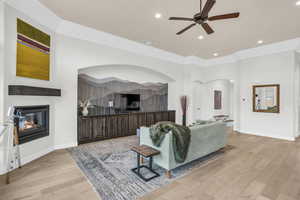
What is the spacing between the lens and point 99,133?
15.3 ft

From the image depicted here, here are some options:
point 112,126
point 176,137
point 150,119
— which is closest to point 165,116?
point 150,119

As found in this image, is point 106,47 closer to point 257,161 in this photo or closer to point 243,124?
point 257,161

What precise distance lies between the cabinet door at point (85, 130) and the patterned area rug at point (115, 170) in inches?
9.8

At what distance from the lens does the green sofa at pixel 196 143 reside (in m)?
2.55

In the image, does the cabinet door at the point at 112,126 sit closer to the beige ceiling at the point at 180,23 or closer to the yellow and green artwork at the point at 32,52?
the yellow and green artwork at the point at 32,52

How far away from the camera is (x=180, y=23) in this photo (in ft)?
12.5

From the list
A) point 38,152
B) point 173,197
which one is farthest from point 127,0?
point 38,152

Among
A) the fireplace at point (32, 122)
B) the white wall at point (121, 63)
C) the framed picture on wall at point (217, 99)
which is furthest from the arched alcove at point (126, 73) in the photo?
the framed picture on wall at point (217, 99)

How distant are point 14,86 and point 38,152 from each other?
1599 millimetres

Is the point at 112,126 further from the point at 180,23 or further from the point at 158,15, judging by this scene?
the point at 180,23

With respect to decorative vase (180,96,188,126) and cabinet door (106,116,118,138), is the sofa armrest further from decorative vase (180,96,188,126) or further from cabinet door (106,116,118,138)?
decorative vase (180,96,188,126)

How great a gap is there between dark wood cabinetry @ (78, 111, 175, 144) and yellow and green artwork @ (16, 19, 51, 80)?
1657 mm

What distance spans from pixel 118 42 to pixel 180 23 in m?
2.14

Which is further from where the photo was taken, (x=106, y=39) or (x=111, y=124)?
(x=111, y=124)
